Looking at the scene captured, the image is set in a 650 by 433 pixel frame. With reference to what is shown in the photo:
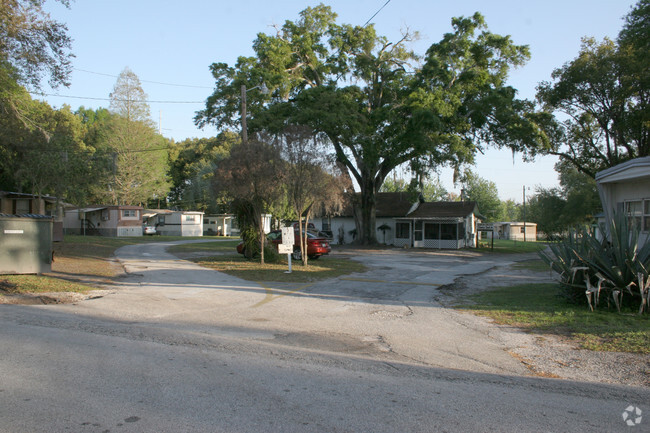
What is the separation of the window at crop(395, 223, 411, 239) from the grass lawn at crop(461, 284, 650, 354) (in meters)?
25.1

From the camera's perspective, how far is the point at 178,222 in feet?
173

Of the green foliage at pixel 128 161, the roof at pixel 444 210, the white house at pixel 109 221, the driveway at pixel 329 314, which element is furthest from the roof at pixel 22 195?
the roof at pixel 444 210

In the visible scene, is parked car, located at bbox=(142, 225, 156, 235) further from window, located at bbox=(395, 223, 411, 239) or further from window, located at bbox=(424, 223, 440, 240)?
window, located at bbox=(424, 223, 440, 240)

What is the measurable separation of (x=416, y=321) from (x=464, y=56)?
26.6 m

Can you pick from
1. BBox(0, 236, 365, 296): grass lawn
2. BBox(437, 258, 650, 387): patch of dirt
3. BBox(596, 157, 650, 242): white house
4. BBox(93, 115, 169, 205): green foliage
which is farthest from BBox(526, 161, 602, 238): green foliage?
BBox(93, 115, 169, 205): green foliage

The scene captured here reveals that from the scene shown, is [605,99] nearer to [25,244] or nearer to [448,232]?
[448,232]

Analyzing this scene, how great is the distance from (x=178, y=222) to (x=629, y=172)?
4776 cm

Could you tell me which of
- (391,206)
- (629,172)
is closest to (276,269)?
(629,172)

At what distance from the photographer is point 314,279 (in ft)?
52.1

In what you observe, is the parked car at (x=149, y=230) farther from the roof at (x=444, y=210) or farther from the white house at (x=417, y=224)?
the roof at (x=444, y=210)

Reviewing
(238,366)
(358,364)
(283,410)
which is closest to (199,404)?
(283,410)

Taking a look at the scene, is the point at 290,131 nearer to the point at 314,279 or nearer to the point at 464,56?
the point at 314,279

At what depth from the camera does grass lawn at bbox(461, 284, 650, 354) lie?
7.28 meters

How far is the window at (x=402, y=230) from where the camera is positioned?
124ft
